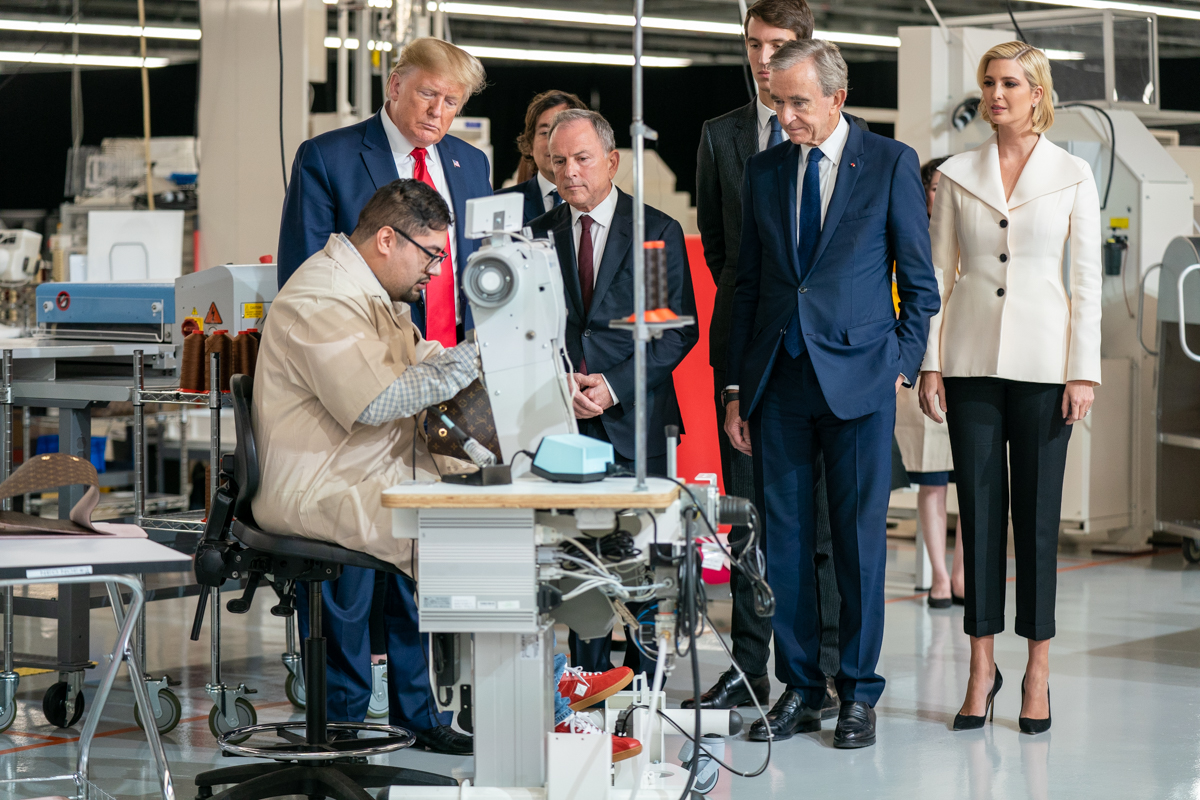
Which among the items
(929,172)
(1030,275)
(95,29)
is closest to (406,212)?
(1030,275)

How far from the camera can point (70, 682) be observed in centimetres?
342

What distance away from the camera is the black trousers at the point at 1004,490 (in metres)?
3.12

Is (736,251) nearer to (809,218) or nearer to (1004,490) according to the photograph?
(809,218)

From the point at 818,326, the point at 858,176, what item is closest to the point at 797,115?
the point at 858,176

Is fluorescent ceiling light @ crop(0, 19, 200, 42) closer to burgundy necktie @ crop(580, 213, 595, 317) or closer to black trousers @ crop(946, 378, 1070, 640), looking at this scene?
burgundy necktie @ crop(580, 213, 595, 317)

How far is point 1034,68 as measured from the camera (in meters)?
3.07

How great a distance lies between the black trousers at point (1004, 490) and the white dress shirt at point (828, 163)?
1.83ft

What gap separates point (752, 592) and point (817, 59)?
4.35 ft

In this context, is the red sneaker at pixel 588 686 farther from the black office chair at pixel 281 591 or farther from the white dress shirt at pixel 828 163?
the white dress shirt at pixel 828 163

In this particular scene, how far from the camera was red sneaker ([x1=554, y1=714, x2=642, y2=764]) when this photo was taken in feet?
8.04

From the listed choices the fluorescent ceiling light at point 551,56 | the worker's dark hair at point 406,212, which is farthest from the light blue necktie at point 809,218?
the fluorescent ceiling light at point 551,56

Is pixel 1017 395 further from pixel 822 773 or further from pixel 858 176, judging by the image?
pixel 822 773

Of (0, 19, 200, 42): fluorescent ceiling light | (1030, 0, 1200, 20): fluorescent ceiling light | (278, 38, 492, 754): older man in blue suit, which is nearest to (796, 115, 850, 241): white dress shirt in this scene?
(278, 38, 492, 754): older man in blue suit

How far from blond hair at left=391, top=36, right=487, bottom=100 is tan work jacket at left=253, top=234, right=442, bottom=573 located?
0.64 m
